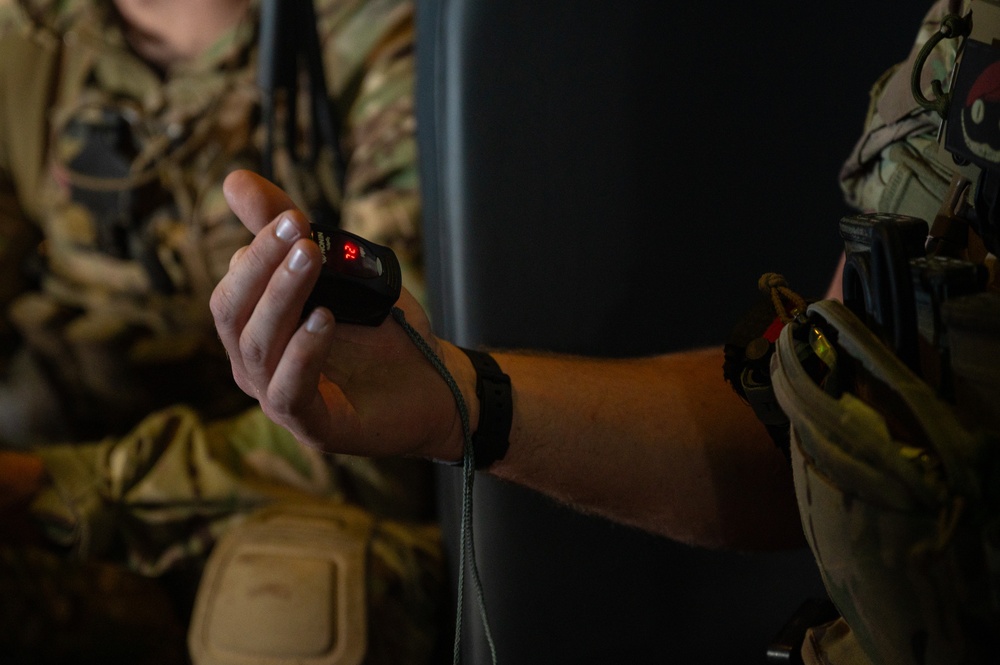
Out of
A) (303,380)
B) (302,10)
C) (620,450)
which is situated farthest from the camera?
(302,10)

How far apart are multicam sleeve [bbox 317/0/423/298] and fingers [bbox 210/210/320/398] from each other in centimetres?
61

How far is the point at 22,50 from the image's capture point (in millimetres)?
1304

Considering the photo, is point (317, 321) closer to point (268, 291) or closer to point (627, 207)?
point (268, 291)

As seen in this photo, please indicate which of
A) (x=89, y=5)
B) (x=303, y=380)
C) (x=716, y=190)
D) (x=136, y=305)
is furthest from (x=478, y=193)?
(x=89, y=5)

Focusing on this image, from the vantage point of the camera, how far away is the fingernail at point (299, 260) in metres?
0.44

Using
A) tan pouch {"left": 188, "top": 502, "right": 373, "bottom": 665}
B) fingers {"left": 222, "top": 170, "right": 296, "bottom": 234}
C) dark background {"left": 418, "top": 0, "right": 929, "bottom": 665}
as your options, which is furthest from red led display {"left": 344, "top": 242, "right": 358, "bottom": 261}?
tan pouch {"left": 188, "top": 502, "right": 373, "bottom": 665}

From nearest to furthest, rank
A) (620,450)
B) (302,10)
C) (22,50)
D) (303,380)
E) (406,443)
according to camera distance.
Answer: (303,380)
(406,443)
(620,450)
(302,10)
(22,50)

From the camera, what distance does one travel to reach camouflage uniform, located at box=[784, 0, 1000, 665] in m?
0.38

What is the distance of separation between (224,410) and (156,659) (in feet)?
1.14

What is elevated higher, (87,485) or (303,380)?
(303,380)

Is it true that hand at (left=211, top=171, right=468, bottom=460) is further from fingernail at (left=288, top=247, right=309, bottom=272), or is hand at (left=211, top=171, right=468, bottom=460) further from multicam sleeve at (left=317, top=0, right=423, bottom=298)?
multicam sleeve at (left=317, top=0, right=423, bottom=298)

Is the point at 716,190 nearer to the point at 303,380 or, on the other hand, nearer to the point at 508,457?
the point at 508,457

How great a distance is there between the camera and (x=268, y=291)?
45cm

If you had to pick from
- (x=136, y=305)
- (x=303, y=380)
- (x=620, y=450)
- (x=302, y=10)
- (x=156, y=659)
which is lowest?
(x=156, y=659)
